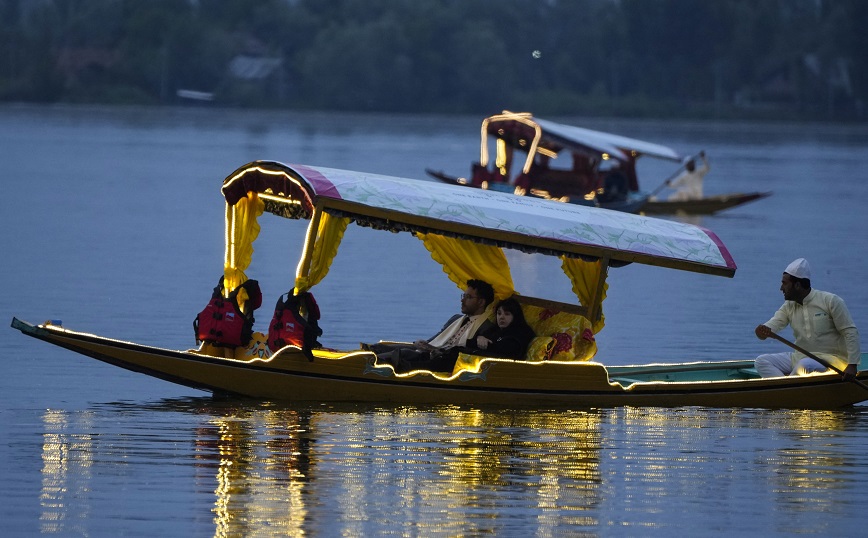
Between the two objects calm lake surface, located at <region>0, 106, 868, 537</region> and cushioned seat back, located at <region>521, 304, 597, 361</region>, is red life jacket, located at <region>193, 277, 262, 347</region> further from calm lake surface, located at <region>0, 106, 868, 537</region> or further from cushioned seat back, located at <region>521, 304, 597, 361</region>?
cushioned seat back, located at <region>521, 304, 597, 361</region>

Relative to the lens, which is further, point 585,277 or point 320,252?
point 585,277

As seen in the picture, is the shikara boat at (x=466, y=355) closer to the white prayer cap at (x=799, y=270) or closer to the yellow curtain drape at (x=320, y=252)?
the yellow curtain drape at (x=320, y=252)

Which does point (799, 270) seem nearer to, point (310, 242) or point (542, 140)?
point (310, 242)

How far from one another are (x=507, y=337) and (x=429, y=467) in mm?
2418

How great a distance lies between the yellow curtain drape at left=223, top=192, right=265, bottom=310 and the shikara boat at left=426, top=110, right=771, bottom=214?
21.2 meters

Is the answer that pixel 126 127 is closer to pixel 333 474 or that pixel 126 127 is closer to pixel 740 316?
pixel 740 316

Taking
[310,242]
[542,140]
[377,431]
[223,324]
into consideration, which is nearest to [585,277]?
[310,242]

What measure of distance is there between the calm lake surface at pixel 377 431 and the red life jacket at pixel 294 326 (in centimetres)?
52

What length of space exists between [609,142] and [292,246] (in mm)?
10862

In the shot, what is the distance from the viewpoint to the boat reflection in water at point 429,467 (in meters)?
10.8

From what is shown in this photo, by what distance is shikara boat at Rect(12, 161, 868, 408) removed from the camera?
14.0m

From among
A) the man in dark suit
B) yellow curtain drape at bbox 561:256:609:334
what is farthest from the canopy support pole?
yellow curtain drape at bbox 561:256:609:334

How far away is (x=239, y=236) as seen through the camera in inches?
596

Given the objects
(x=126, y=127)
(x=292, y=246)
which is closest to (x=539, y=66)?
(x=126, y=127)
